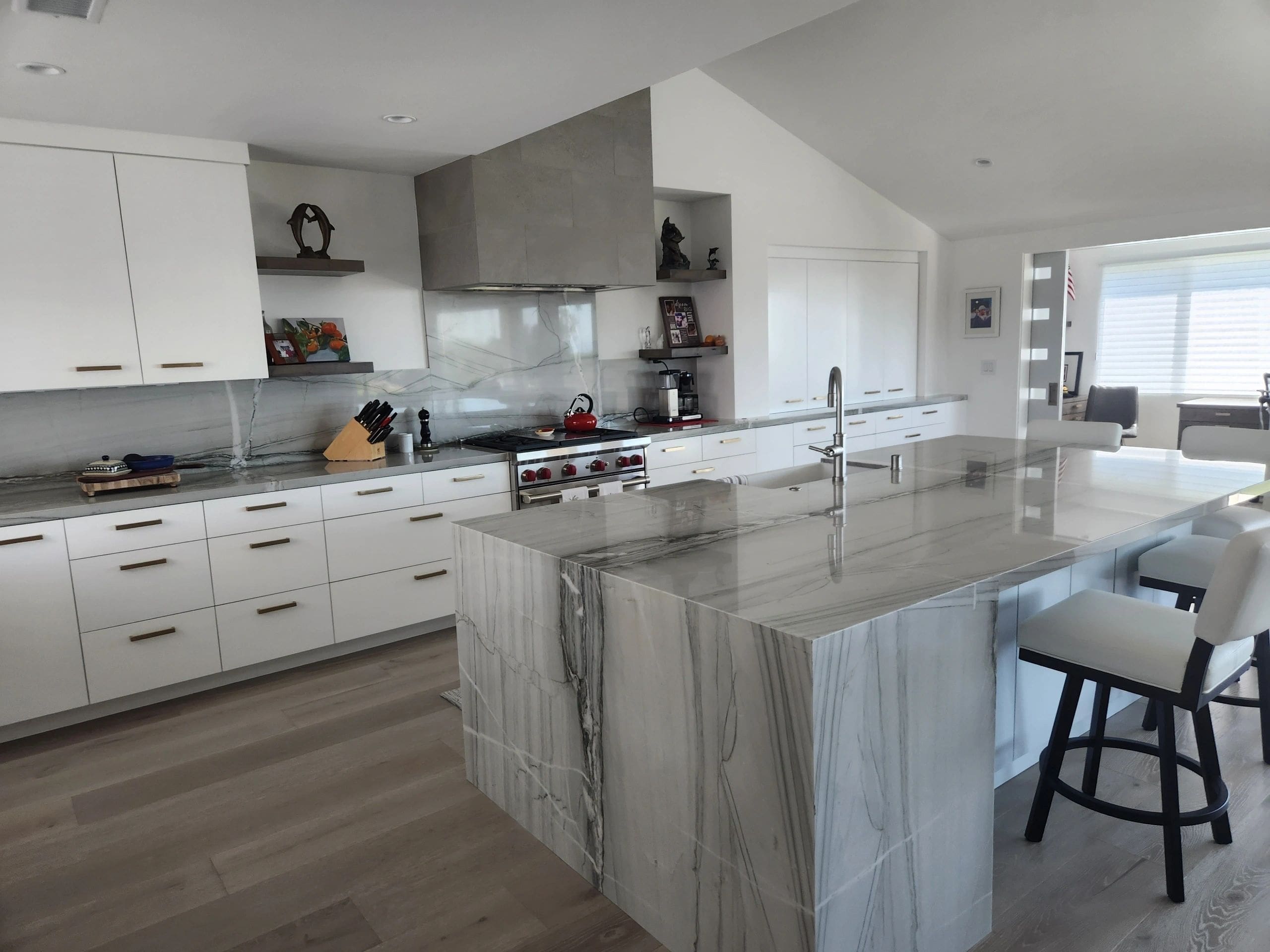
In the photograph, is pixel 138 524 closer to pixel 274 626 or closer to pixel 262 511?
pixel 262 511

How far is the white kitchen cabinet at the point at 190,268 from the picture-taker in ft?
10.8

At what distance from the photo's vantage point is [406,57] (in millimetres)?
2545

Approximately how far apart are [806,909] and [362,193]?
3789mm

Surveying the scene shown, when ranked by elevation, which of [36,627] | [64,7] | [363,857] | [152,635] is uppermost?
[64,7]

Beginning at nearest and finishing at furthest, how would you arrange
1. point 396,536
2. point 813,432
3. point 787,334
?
1. point 396,536
2. point 813,432
3. point 787,334

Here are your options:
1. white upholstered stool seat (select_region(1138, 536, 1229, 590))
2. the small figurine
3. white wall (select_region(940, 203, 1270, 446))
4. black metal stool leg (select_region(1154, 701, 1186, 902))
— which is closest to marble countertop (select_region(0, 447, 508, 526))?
the small figurine

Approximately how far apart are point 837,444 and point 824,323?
3279mm

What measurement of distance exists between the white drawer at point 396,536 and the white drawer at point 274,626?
0.49 ft

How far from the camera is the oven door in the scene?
162 inches

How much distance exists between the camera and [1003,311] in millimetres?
6289

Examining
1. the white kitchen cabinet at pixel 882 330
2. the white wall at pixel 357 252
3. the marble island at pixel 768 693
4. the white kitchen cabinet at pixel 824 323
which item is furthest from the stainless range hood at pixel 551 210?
the white kitchen cabinet at pixel 882 330

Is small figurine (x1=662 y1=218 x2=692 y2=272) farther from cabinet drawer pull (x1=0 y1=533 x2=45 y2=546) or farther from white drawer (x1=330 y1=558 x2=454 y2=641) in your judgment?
cabinet drawer pull (x1=0 y1=533 x2=45 y2=546)

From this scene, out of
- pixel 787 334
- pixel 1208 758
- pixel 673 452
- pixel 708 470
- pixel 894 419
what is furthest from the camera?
pixel 894 419

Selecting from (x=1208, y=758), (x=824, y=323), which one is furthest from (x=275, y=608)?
(x=824, y=323)
